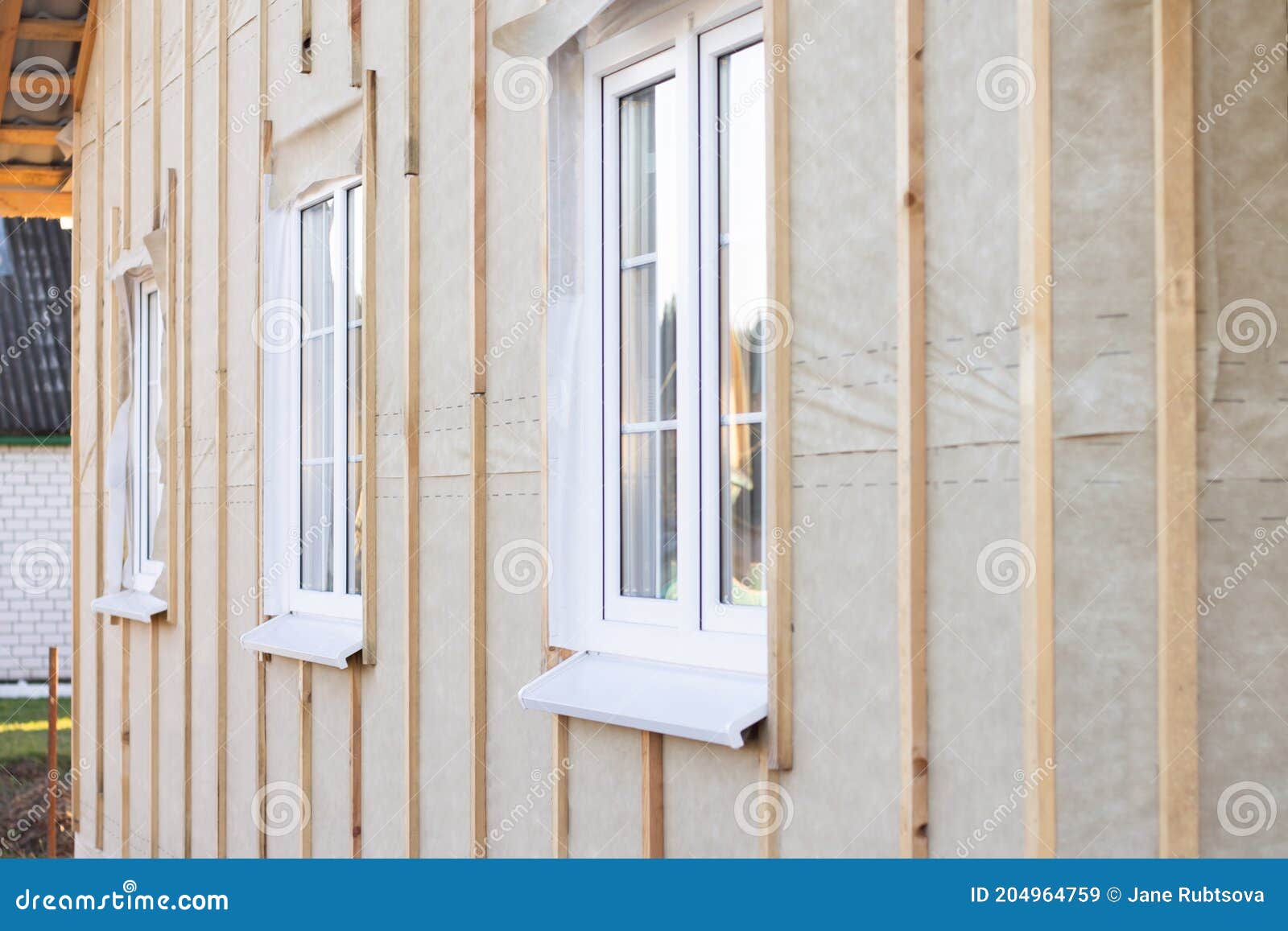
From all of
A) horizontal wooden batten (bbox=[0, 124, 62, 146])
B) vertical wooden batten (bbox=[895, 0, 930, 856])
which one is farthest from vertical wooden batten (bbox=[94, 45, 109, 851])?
vertical wooden batten (bbox=[895, 0, 930, 856])

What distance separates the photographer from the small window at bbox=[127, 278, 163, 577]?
8062 mm

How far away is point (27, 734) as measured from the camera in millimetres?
13516

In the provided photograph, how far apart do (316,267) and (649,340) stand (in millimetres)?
2516

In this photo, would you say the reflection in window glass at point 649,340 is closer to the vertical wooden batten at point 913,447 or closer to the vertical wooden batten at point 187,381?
the vertical wooden batten at point 913,447

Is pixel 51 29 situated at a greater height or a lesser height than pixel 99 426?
greater

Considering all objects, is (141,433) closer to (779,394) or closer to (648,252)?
(648,252)

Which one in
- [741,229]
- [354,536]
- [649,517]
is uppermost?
[741,229]

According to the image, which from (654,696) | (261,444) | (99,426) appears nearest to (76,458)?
(99,426)

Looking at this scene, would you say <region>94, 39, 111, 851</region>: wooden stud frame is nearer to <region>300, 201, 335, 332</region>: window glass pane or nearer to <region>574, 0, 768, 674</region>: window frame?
<region>300, 201, 335, 332</region>: window glass pane

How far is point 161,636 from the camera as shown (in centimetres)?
738

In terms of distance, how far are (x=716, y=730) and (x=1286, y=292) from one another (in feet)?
5.15

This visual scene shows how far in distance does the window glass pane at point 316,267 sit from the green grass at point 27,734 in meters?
7.54

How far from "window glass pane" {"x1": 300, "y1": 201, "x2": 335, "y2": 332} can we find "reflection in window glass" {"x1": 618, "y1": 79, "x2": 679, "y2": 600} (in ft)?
7.17
